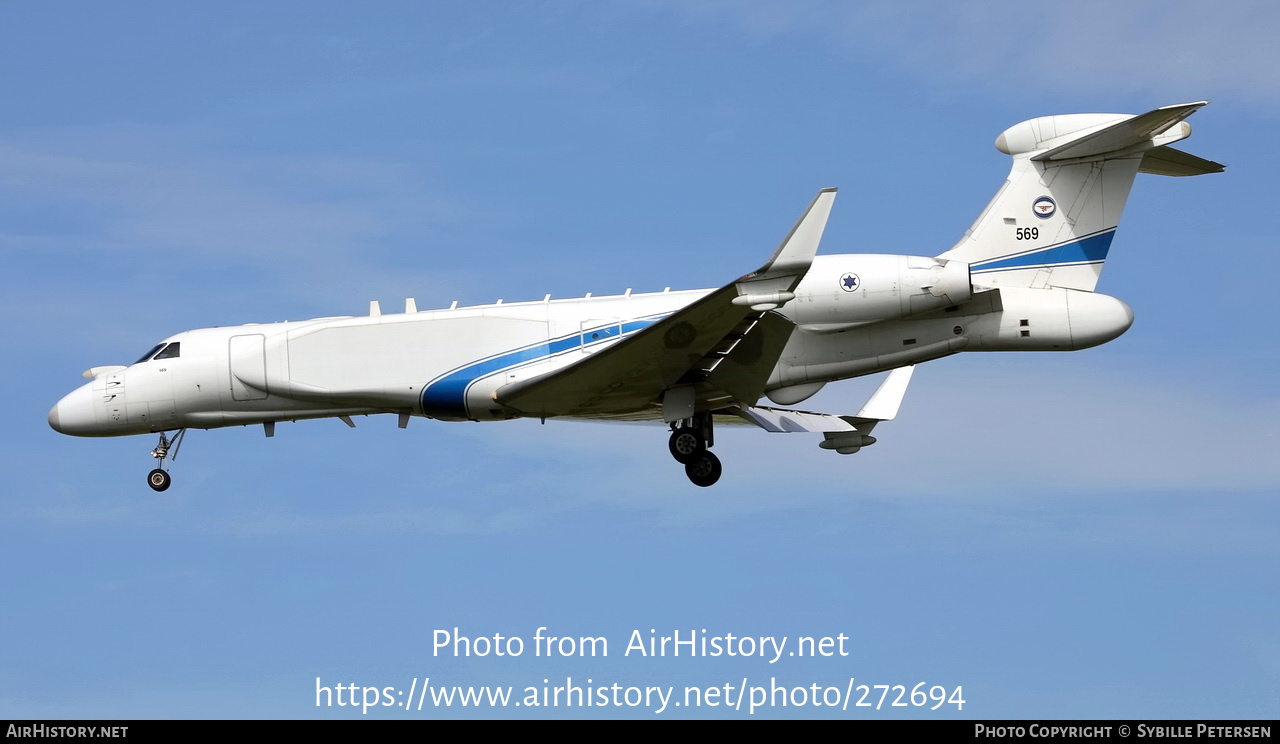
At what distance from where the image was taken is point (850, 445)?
98.7 ft

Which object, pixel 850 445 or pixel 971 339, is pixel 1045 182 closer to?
pixel 971 339

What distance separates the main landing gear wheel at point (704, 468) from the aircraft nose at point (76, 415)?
11212 millimetres

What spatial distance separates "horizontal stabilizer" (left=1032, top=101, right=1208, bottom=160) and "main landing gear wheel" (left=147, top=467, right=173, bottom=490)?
56.2 feet

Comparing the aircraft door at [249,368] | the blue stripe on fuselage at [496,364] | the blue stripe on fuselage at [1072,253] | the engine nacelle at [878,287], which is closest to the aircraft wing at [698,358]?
the blue stripe on fuselage at [496,364]

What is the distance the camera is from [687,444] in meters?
27.8

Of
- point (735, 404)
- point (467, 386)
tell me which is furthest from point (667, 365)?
point (467, 386)

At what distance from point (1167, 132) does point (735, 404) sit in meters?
8.88

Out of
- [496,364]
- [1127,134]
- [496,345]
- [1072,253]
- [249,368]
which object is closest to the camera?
[1127,134]

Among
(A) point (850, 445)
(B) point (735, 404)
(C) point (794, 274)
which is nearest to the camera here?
(C) point (794, 274)

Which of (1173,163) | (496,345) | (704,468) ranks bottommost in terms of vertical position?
(704,468)

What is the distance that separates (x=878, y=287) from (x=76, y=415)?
1501 centimetres

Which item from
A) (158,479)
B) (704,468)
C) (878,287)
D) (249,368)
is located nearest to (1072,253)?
(878,287)

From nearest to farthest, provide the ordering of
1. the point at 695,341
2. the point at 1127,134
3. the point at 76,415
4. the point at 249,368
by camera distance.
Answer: the point at 695,341 < the point at 1127,134 < the point at 249,368 < the point at 76,415

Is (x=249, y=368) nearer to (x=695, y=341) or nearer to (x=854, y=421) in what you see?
(x=695, y=341)
